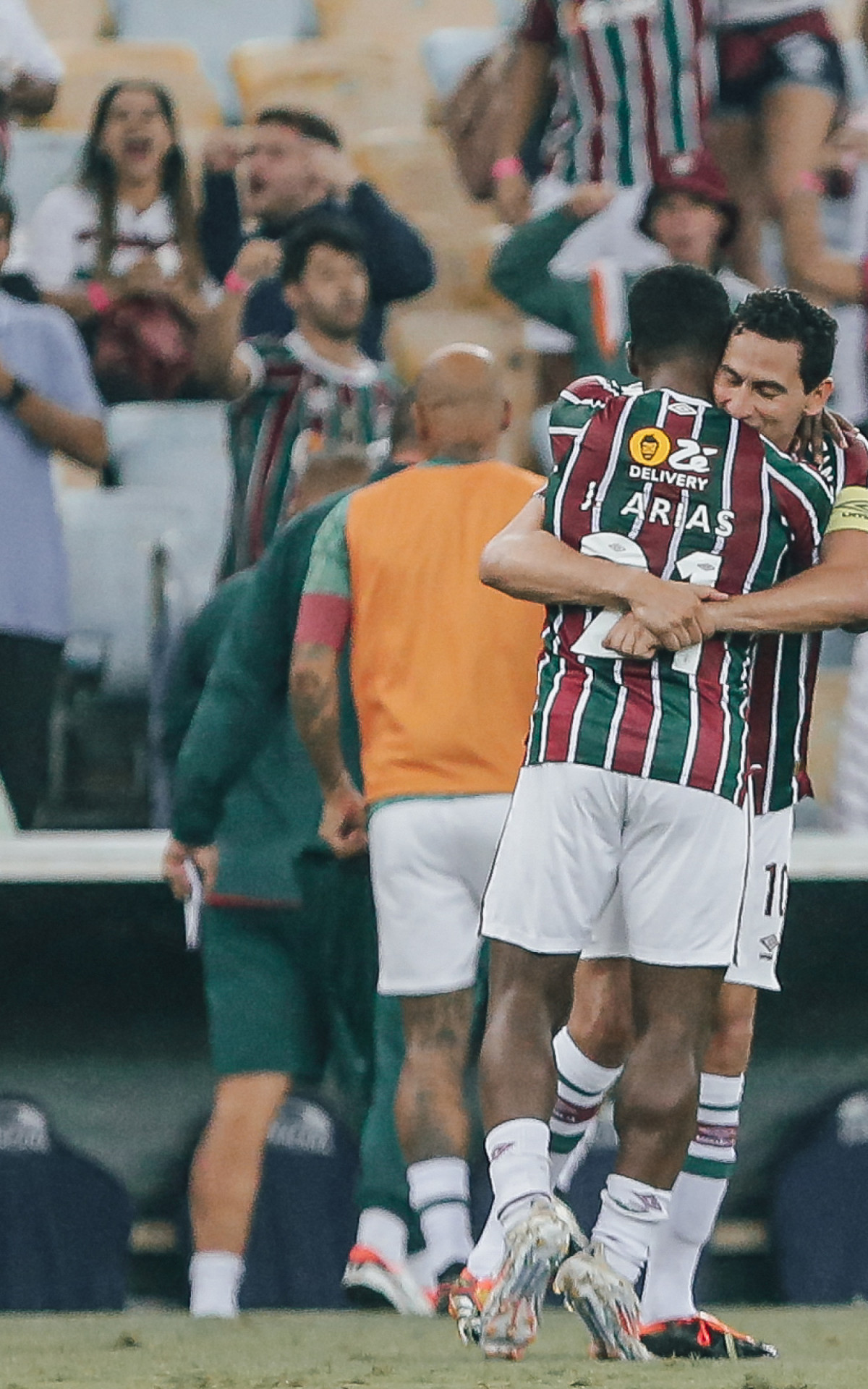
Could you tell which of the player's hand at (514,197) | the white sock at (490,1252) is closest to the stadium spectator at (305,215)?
the player's hand at (514,197)

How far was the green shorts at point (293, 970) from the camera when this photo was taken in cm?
504

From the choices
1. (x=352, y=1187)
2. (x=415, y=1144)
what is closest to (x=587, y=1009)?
(x=415, y=1144)

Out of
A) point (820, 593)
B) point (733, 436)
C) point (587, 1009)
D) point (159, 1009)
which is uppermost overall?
point (733, 436)

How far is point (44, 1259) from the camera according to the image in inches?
217

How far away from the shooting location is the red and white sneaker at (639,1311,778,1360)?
364 centimetres

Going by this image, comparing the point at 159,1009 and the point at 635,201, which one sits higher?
the point at 635,201

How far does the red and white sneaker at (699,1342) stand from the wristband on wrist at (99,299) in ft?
13.5

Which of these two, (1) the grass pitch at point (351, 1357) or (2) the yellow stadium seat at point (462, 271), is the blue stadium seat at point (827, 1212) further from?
(2) the yellow stadium seat at point (462, 271)

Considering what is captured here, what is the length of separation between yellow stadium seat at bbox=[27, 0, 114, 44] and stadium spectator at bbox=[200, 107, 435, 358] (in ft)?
9.56

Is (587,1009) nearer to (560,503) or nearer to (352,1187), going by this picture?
(560,503)

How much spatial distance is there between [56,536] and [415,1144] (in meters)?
2.19

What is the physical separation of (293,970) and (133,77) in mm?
5203

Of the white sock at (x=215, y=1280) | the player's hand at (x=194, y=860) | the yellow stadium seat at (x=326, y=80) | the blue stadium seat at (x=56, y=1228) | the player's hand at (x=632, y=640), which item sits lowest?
the blue stadium seat at (x=56, y=1228)

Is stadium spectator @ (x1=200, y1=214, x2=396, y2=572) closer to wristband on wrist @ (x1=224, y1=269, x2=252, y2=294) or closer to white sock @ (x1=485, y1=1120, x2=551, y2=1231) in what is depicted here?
wristband on wrist @ (x1=224, y1=269, x2=252, y2=294)
